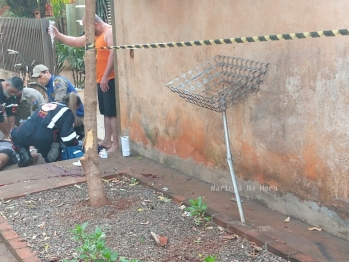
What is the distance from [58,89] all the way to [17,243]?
4.09 m

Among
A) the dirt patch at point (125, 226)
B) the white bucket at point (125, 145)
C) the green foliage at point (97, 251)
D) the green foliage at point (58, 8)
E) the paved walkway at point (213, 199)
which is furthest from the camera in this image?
the green foliage at point (58, 8)

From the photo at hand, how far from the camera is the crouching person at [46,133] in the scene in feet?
22.1

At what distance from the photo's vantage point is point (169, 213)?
175 inches

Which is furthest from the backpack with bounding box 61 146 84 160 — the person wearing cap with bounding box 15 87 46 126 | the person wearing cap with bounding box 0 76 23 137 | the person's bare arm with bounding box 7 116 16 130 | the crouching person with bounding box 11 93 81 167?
the person's bare arm with bounding box 7 116 16 130

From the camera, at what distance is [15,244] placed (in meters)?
3.98

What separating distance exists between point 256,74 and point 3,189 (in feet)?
10.4

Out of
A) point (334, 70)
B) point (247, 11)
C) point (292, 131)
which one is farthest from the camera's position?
point (247, 11)

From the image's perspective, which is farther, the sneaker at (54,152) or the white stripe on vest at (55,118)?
the sneaker at (54,152)

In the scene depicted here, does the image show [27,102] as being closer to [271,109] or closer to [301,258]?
[271,109]

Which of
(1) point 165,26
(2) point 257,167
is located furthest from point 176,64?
(2) point 257,167

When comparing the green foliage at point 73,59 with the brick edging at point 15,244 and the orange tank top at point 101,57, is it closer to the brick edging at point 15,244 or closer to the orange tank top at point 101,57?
the orange tank top at point 101,57

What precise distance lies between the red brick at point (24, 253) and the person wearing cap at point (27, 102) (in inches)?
190

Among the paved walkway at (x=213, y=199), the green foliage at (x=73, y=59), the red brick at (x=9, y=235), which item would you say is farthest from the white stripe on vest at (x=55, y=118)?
the green foliage at (x=73, y=59)

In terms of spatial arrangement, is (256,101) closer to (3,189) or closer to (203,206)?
(203,206)
